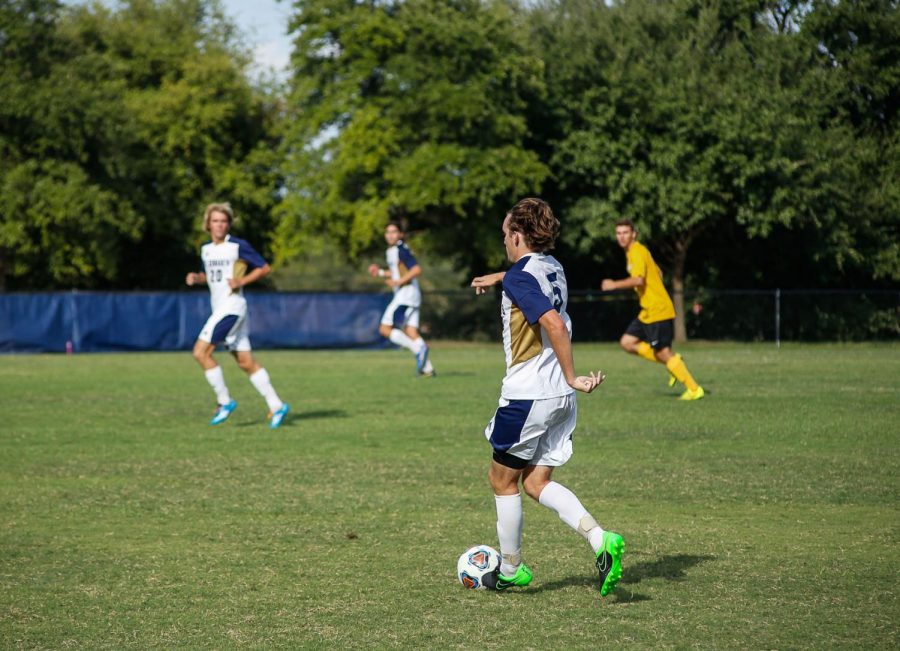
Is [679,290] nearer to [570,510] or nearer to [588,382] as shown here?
[570,510]

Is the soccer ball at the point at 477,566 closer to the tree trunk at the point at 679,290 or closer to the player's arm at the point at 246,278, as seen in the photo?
the player's arm at the point at 246,278

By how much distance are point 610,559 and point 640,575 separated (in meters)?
0.73

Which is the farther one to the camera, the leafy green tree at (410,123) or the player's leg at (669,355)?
the leafy green tree at (410,123)

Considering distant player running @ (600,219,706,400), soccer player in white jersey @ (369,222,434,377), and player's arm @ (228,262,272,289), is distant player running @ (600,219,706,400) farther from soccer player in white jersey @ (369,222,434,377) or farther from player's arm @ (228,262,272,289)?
Result: soccer player in white jersey @ (369,222,434,377)

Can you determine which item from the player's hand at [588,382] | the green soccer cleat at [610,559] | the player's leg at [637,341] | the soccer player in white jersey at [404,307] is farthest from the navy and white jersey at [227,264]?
the green soccer cleat at [610,559]

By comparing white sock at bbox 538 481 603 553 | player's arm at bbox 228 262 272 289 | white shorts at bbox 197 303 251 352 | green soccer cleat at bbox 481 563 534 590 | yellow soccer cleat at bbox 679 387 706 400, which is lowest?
yellow soccer cleat at bbox 679 387 706 400

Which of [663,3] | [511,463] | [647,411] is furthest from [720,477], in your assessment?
[663,3]

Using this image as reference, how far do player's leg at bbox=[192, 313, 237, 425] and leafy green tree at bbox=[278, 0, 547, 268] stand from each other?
2491 cm

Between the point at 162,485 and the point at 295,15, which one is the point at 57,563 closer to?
the point at 162,485

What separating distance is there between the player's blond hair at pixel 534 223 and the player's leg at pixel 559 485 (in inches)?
30.7

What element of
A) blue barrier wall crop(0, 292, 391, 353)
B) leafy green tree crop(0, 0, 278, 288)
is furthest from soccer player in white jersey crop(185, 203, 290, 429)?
leafy green tree crop(0, 0, 278, 288)

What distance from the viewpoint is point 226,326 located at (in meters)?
12.8

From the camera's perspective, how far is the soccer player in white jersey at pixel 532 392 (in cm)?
551

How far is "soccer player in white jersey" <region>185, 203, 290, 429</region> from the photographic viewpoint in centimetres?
1258
